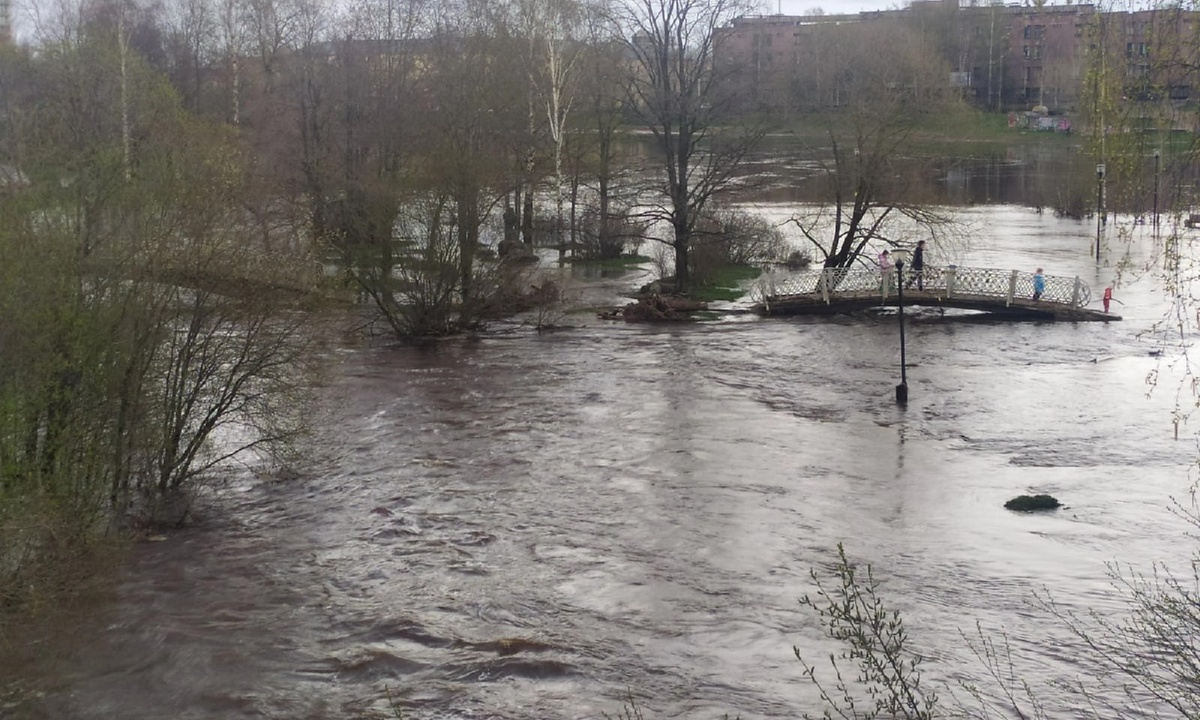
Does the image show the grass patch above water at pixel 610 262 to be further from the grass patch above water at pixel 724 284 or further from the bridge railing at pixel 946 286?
the bridge railing at pixel 946 286

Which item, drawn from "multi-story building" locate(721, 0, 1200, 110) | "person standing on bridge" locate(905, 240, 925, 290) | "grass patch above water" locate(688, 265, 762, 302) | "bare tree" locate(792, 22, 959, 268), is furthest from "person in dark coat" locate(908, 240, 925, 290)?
"multi-story building" locate(721, 0, 1200, 110)

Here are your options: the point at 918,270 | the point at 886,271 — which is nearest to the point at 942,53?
the point at 918,270

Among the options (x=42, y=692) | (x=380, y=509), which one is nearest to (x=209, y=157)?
(x=380, y=509)

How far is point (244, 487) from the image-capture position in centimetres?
2019

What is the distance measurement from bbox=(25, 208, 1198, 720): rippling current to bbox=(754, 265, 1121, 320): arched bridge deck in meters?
4.51

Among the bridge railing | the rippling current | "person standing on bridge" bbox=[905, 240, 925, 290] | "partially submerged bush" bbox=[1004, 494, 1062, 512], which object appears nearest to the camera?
the rippling current

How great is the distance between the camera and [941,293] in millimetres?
35094

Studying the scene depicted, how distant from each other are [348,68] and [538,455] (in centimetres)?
3171

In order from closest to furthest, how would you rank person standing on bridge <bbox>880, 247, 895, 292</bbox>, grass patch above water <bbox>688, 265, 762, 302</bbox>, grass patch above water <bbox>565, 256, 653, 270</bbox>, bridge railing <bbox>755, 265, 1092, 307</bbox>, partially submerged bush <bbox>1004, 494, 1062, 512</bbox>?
1. partially submerged bush <bbox>1004, 494, 1062, 512</bbox>
2. bridge railing <bbox>755, 265, 1092, 307</bbox>
3. person standing on bridge <bbox>880, 247, 895, 292</bbox>
4. grass patch above water <bbox>688, 265, 762, 302</bbox>
5. grass patch above water <bbox>565, 256, 653, 270</bbox>

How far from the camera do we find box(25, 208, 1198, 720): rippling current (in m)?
13.1

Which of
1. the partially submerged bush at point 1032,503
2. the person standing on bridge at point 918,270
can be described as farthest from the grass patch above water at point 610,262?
the partially submerged bush at point 1032,503

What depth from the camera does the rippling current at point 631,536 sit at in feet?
43.0

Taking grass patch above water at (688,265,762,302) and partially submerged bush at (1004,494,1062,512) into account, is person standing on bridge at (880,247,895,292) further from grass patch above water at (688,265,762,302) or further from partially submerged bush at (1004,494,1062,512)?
partially submerged bush at (1004,494,1062,512)

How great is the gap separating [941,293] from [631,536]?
20.6 meters
